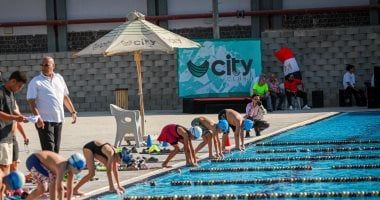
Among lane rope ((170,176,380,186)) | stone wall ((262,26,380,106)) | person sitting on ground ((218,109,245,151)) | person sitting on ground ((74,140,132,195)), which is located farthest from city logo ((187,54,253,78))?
person sitting on ground ((74,140,132,195))

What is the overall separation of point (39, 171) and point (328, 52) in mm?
23232

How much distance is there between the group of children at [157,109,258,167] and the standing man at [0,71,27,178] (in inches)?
163

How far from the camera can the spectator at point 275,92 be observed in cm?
3052

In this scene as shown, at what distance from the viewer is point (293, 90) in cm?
3062

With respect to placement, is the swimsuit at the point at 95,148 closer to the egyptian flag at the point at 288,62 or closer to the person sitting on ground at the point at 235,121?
the person sitting on ground at the point at 235,121

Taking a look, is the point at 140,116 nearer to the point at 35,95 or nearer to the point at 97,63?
the point at 35,95

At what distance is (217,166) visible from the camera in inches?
574

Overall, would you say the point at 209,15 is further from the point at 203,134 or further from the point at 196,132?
the point at 196,132

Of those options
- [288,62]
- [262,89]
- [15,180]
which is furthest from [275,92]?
[15,180]

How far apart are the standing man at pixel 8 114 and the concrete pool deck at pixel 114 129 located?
1.22 metres

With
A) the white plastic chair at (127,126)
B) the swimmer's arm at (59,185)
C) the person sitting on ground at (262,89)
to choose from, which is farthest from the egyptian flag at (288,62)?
the swimmer's arm at (59,185)

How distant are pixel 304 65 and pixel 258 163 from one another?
1682 cm

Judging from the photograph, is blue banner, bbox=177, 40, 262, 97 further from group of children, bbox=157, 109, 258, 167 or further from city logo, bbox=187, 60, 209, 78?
group of children, bbox=157, 109, 258, 167

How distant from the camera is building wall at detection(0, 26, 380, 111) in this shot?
3128 centimetres
